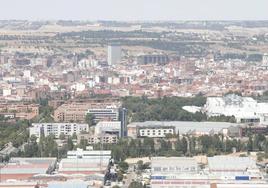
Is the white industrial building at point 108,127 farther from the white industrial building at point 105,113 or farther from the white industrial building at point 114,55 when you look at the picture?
the white industrial building at point 114,55

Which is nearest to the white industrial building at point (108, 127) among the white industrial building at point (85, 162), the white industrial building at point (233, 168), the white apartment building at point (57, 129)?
the white apartment building at point (57, 129)

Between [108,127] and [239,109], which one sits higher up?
[108,127]

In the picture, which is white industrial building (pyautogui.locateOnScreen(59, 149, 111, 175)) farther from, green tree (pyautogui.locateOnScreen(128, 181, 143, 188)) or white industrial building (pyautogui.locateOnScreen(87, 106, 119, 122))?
white industrial building (pyautogui.locateOnScreen(87, 106, 119, 122))

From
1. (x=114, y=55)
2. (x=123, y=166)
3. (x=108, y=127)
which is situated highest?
(x=123, y=166)

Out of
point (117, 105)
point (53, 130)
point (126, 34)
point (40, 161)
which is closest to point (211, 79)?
point (117, 105)

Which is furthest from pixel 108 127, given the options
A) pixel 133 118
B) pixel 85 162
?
pixel 85 162

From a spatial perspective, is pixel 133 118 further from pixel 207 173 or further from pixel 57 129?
pixel 207 173

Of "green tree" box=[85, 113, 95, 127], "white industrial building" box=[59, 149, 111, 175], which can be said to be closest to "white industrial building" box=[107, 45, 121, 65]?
"green tree" box=[85, 113, 95, 127]
